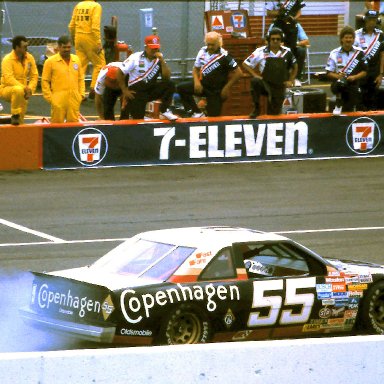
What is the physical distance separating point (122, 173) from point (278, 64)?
341 centimetres

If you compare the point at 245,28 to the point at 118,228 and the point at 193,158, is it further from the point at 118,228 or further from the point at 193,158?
the point at 118,228

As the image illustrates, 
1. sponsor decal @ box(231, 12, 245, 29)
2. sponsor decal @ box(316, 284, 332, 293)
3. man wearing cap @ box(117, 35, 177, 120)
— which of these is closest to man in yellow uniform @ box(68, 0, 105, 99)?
sponsor decal @ box(231, 12, 245, 29)

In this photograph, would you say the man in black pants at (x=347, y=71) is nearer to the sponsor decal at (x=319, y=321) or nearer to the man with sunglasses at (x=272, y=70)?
the man with sunglasses at (x=272, y=70)

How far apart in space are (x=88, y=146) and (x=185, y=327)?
9757 mm

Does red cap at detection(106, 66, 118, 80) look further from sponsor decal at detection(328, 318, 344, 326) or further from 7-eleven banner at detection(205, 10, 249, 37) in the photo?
sponsor decal at detection(328, 318, 344, 326)

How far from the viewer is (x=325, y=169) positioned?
20531 mm

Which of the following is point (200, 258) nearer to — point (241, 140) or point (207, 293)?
point (207, 293)

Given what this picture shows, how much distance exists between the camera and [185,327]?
34.2ft

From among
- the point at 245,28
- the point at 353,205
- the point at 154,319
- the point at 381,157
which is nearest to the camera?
the point at 154,319

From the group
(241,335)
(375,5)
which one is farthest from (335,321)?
(375,5)

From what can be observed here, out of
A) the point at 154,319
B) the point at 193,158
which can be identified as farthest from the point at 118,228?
the point at 154,319

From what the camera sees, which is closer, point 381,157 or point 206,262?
point 206,262

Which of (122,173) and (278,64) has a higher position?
(278,64)

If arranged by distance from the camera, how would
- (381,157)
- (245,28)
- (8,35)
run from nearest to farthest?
1. (381,157)
2. (245,28)
3. (8,35)
